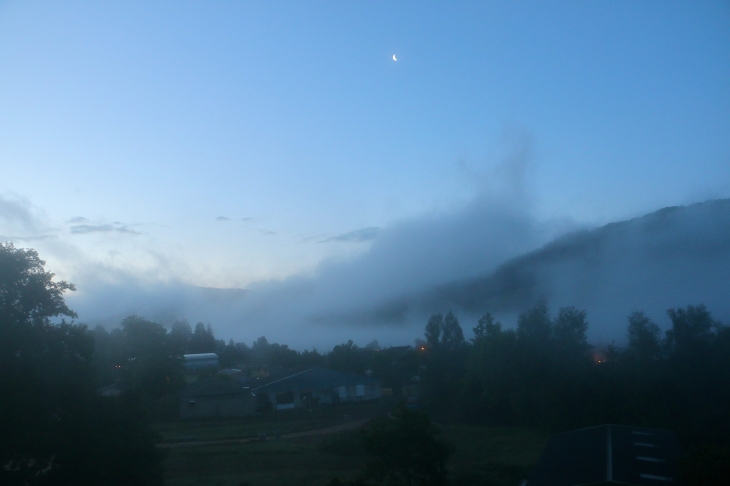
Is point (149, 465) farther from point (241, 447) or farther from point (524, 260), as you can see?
point (524, 260)

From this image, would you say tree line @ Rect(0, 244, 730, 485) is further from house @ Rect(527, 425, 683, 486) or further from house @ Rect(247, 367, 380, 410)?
house @ Rect(247, 367, 380, 410)

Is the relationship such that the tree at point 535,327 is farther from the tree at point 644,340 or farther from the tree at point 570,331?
the tree at point 644,340

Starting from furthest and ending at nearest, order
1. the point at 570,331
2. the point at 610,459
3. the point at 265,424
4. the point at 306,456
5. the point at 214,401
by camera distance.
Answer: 1. the point at 214,401
2. the point at 265,424
3. the point at 570,331
4. the point at 306,456
5. the point at 610,459

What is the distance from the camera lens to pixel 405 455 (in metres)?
14.3

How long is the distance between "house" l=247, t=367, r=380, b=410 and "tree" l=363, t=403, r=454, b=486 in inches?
1299

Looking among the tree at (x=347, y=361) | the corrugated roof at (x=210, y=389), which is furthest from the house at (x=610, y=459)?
the tree at (x=347, y=361)

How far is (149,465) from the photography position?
13773 millimetres

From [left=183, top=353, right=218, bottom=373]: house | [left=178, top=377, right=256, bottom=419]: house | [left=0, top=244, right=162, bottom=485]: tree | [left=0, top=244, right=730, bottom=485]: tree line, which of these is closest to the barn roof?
[left=178, top=377, right=256, bottom=419]: house

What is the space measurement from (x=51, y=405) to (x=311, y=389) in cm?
3738

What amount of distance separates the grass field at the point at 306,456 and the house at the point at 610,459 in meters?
2.39

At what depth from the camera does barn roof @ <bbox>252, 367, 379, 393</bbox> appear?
156 ft

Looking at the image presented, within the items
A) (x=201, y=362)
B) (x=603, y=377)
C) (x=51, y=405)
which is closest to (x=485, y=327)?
(x=603, y=377)

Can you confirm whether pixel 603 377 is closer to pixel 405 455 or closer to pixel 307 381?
pixel 405 455

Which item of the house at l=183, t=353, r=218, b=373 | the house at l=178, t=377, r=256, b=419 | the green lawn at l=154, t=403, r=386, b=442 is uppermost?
the house at l=183, t=353, r=218, b=373
